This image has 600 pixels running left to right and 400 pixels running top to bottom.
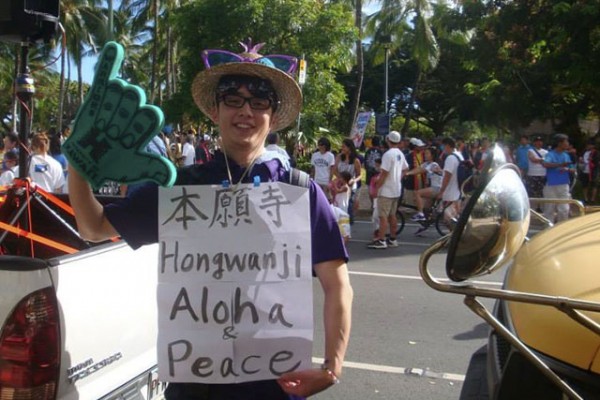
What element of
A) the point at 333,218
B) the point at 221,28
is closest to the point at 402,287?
the point at 333,218

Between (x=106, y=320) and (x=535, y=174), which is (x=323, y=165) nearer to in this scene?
(x=535, y=174)

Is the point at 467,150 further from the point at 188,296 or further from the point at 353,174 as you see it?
the point at 188,296

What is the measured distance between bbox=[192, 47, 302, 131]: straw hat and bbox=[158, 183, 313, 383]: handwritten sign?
45 centimetres

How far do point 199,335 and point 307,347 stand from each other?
0.32 metres

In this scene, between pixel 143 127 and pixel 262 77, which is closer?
pixel 143 127

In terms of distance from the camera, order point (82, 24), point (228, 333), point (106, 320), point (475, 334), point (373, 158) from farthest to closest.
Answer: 1. point (82, 24)
2. point (373, 158)
3. point (475, 334)
4. point (106, 320)
5. point (228, 333)

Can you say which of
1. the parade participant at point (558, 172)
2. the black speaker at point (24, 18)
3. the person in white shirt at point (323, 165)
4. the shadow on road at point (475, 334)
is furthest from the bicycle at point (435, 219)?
the black speaker at point (24, 18)

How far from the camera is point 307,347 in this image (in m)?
1.97

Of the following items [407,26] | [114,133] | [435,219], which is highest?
[407,26]

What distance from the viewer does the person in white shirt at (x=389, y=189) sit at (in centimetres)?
975

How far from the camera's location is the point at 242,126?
209cm

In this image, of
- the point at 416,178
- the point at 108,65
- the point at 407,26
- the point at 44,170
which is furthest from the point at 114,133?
the point at 407,26

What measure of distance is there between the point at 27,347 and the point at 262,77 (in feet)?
3.98

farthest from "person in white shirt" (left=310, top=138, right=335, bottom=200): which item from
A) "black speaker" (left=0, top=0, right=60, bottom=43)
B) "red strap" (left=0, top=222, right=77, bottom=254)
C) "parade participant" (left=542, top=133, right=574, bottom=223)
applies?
"red strap" (left=0, top=222, right=77, bottom=254)
